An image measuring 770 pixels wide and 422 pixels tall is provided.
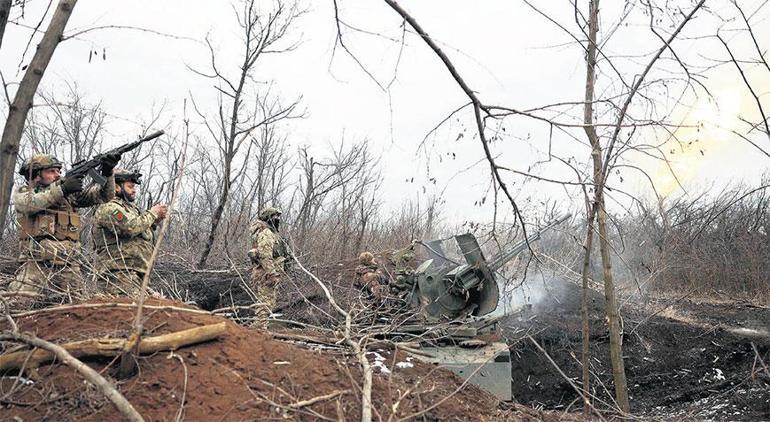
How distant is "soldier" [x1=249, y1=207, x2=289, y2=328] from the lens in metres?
8.30

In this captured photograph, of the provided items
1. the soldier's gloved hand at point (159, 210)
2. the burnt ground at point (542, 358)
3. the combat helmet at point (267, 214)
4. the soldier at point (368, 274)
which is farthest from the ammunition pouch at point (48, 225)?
the soldier at point (368, 274)

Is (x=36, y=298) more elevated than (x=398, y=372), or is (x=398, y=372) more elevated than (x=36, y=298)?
(x=36, y=298)

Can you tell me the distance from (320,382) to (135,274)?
10.4 feet

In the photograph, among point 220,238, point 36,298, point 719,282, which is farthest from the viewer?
point 719,282

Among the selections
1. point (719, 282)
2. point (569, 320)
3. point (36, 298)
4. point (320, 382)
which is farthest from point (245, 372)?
point (719, 282)

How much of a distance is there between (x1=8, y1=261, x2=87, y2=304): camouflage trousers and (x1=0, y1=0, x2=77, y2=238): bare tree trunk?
2262 millimetres

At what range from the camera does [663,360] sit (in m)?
11.8

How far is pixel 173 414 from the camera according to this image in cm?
297

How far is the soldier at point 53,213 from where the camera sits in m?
5.34

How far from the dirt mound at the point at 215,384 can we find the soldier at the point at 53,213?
1.80 metres

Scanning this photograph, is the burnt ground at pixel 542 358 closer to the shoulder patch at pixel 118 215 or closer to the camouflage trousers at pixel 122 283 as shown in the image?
the camouflage trousers at pixel 122 283

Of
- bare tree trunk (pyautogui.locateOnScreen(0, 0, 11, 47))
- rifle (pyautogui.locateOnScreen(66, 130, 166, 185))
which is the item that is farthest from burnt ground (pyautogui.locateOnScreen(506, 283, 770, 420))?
bare tree trunk (pyautogui.locateOnScreen(0, 0, 11, 47))

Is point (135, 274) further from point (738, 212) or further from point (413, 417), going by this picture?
point (738, 212)

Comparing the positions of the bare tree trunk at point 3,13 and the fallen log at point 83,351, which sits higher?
the bare tree trunk at point 3,13
